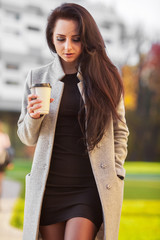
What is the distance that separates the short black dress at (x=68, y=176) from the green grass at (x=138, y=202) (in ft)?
8.49

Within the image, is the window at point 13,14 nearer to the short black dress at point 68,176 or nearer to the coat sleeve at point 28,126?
the coat sleeve at point 28,126

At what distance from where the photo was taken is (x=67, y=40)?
1631 millimetres

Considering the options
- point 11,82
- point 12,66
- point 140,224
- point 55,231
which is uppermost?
point 55,231

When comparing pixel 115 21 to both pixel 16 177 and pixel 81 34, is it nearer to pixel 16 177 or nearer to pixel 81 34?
pixel 16 177

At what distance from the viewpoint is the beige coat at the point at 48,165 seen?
1.62 meters

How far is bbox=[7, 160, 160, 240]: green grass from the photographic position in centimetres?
441

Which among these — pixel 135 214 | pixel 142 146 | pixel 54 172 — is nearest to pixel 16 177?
pixel 142 146

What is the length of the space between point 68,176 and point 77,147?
0.43 ft

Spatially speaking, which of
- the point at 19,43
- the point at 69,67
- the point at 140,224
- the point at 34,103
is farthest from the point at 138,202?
the point at 19,43

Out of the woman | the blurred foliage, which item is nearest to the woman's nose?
the woman

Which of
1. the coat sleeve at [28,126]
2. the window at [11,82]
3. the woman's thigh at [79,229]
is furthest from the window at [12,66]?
the woman's thigh at [79,229]

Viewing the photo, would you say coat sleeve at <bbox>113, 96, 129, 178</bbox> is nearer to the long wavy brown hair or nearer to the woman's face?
the long wavy brown hair

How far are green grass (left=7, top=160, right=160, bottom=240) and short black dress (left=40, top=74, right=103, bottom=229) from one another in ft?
8.49

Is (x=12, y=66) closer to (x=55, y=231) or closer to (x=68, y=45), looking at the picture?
(x=68, y=45)
